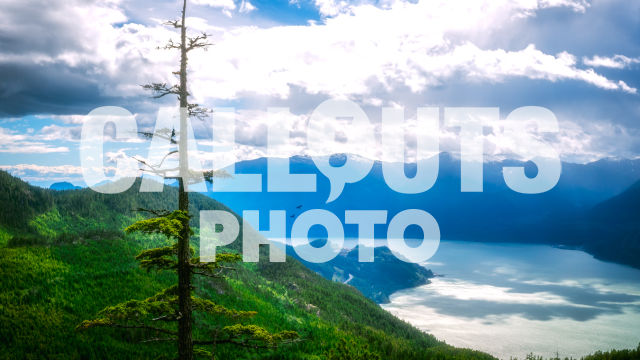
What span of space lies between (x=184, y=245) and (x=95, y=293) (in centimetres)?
4334

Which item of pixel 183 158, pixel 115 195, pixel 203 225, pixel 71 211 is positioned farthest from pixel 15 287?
pixel 203 225

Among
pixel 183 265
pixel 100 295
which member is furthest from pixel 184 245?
pixel 100 295

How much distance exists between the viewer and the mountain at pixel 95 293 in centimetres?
3338

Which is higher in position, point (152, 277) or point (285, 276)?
point (152, 277)

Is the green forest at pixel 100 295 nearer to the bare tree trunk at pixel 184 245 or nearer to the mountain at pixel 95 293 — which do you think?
the mountain at pixel 95 293

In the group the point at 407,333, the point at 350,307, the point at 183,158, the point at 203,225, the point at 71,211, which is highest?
the point at 183,158

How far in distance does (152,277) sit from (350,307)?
75757 mm

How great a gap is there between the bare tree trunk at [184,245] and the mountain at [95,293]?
1.60 metres

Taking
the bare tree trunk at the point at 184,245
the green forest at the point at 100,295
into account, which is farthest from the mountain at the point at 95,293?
the bare tree trunk at the point at 184,245

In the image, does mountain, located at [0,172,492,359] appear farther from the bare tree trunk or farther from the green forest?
the bare tree trunk

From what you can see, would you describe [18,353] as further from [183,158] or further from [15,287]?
[183,158]

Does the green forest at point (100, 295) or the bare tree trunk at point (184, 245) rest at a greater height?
the bare tree trunk at point (184, 245)

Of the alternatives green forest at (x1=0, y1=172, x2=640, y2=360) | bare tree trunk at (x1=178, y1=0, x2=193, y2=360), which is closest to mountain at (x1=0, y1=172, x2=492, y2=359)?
green forest at (x1=0, y1=172, x2=640, y2=360)

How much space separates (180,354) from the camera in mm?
14766
